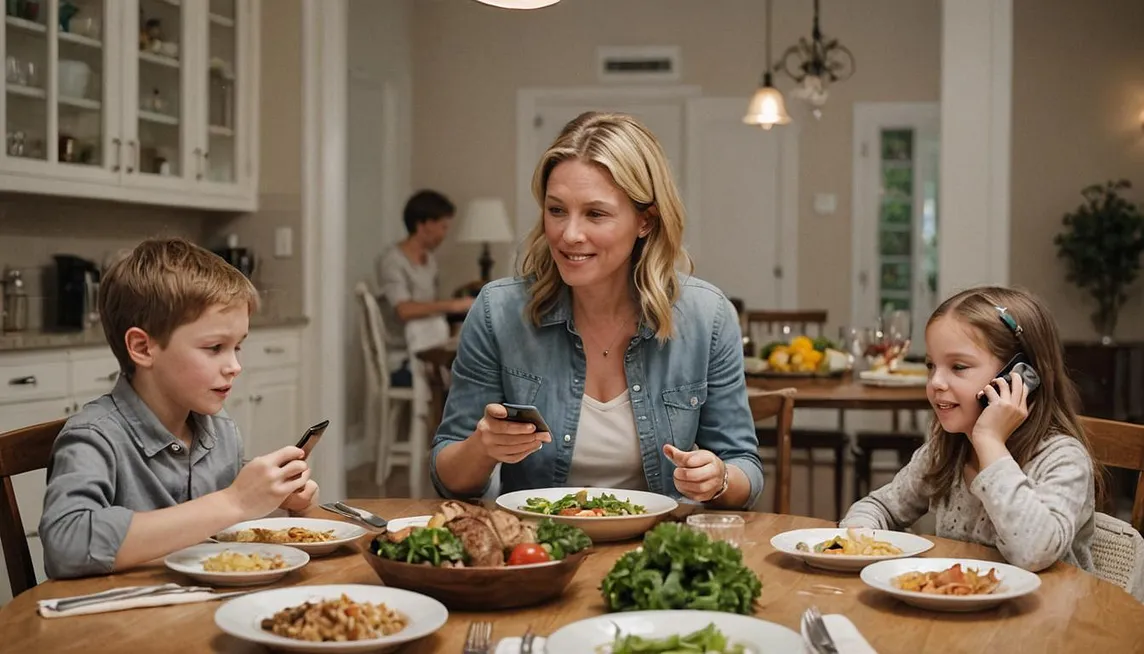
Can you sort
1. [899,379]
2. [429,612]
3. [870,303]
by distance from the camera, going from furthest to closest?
[870,303]
[899,379]
[429,612]

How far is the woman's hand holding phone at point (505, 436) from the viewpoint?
5.54 feet

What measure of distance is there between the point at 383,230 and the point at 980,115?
4375mm

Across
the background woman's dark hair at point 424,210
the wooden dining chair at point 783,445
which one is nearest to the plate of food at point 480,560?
the wooden dining chair at point 783,445

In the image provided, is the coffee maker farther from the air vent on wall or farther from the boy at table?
the air vent on wall

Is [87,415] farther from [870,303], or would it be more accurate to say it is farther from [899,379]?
[870,303]

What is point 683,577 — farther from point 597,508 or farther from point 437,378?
point 437,378

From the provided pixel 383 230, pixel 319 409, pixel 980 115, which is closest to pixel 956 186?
pixel 980 115

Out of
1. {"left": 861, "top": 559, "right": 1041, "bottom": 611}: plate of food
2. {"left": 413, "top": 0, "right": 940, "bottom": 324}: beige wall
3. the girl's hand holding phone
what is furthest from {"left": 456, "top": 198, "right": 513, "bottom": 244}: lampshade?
{"left": 861, "top": 559, "right": 1041, "bottom": 611}: plate of food

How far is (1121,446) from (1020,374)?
0.33 m

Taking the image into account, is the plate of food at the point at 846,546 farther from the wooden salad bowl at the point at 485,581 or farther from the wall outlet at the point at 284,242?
the wall outlet at the point at 284,242

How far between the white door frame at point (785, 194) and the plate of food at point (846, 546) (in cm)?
675

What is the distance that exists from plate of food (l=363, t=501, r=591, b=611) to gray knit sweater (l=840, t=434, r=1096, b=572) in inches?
22.2

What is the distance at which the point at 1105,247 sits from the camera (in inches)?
278

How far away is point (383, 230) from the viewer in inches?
310
